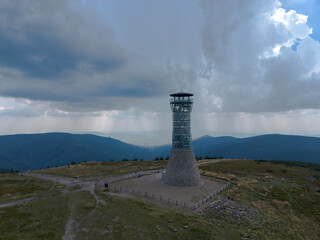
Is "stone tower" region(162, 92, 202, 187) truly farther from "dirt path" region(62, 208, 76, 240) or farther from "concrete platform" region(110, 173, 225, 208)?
"dirt path" region(62, 208, 76, 240)

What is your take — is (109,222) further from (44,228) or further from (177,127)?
(177,127)

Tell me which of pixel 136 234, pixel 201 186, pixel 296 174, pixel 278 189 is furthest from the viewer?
pixel 296 174

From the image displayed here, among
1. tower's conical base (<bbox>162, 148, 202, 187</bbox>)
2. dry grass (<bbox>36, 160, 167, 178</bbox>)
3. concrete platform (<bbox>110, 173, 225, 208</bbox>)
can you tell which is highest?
tower's conical base (<bbox>162, 148, 202, 187</bbox>)

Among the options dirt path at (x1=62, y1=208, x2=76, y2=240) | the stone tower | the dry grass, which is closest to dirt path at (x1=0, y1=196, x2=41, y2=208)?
dirt path at (x1=62, y1=208, x2=76, y2=240)

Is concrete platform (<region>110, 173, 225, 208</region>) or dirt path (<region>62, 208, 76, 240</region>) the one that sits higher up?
concrete platform (<region>110, 173, 225, 208</region>)

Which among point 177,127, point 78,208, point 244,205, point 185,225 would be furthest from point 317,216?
point 78,208

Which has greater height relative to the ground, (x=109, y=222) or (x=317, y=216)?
(x=109, y=222)

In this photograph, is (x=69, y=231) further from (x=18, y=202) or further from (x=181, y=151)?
(x=181, y=151)

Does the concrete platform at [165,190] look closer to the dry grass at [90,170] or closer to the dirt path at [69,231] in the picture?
the dirt path at [69,231]
